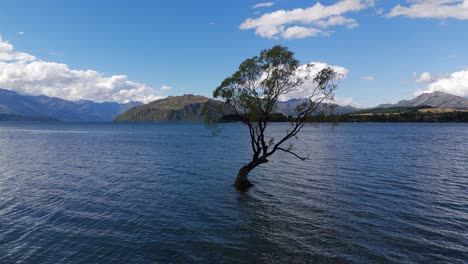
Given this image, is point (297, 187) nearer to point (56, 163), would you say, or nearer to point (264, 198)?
point (264, 198)

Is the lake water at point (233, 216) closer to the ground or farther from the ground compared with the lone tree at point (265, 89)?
closer to the ground

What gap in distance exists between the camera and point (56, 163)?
236 ft

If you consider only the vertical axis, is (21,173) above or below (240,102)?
below

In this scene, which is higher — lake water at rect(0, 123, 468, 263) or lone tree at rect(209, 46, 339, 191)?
lone tree at rect(209, 46, 339, 191)

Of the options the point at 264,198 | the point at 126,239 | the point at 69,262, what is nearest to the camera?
the point at 69,262

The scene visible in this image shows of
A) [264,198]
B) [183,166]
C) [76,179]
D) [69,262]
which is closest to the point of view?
[69,262]

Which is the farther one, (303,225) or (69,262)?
(303,225)

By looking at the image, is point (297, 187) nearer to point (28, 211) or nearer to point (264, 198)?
point (264, 198)

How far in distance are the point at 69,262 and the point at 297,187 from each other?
32.3 m

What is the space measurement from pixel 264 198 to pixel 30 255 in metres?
26.3

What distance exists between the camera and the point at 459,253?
2412cm

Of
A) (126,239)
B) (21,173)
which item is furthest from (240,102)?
(21,173)

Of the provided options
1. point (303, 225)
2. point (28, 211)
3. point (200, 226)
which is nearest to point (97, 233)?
point (200, 226)

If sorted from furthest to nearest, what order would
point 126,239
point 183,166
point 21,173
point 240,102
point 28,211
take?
point 183,166, point 21,173, point 240,102, point 28,211, point 126,239
